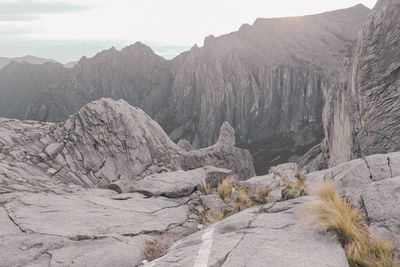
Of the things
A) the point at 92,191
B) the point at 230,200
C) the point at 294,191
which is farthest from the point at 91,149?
the point at 294,191

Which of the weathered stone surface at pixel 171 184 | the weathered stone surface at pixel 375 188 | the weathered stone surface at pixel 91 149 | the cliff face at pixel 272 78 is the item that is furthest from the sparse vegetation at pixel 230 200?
the cliff face at pixel 272 78

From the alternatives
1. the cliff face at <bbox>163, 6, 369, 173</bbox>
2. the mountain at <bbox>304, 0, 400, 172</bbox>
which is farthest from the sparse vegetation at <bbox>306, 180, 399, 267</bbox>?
the cliff face at <bbox>163, 6, 369, 173</bbox>

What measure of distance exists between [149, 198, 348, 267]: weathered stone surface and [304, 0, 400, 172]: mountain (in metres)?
18.2

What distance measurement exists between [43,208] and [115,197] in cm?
333

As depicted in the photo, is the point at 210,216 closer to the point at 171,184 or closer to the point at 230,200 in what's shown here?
the point at 230,200

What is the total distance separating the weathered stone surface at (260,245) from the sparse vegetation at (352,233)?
8.8 inches

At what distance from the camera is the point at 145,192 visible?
14.5 metres

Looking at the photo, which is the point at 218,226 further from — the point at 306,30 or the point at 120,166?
the point at 306,30

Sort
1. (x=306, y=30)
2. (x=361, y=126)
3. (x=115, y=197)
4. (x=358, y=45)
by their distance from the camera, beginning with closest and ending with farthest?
(x=115, y=197), (x=361, y=126), (x=358, y=45), (x=306, y=30)

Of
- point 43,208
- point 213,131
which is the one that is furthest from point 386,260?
point 213,131

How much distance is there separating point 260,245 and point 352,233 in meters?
1.83

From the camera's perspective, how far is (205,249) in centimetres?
664

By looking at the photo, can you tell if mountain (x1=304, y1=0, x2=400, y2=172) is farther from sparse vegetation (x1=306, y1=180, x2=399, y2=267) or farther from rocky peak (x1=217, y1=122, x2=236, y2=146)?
rocky peak (x1=217, y1=122, x2=236, y2=146)

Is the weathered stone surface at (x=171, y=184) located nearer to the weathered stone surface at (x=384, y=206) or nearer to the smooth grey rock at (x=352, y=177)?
the smooth grey rock at (x=352, y=177)
